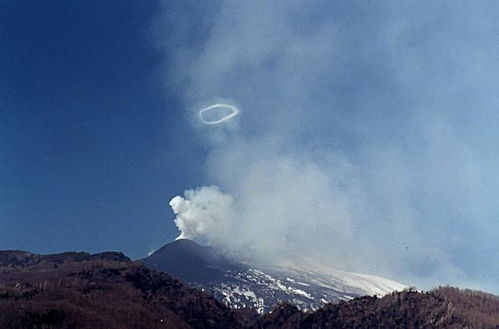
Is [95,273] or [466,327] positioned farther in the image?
[95,273]

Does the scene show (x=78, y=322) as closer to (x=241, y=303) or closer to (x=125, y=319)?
(x=125, y=319)

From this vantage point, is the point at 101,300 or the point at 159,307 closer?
the point at 101,300

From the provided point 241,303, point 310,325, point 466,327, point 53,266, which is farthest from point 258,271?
point 466,327

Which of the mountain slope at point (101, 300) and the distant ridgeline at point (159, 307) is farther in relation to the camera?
the distant ridgeline at point (159, 307)

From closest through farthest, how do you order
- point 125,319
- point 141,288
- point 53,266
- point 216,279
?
1. point 125,319
2. point 141,288
3. point 53,266
4. point 216,279

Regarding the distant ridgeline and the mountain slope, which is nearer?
the mountain slope

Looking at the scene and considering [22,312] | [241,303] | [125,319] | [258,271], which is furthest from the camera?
[258,271]

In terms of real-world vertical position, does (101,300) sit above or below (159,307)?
below

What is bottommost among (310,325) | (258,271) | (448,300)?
(310,325)
